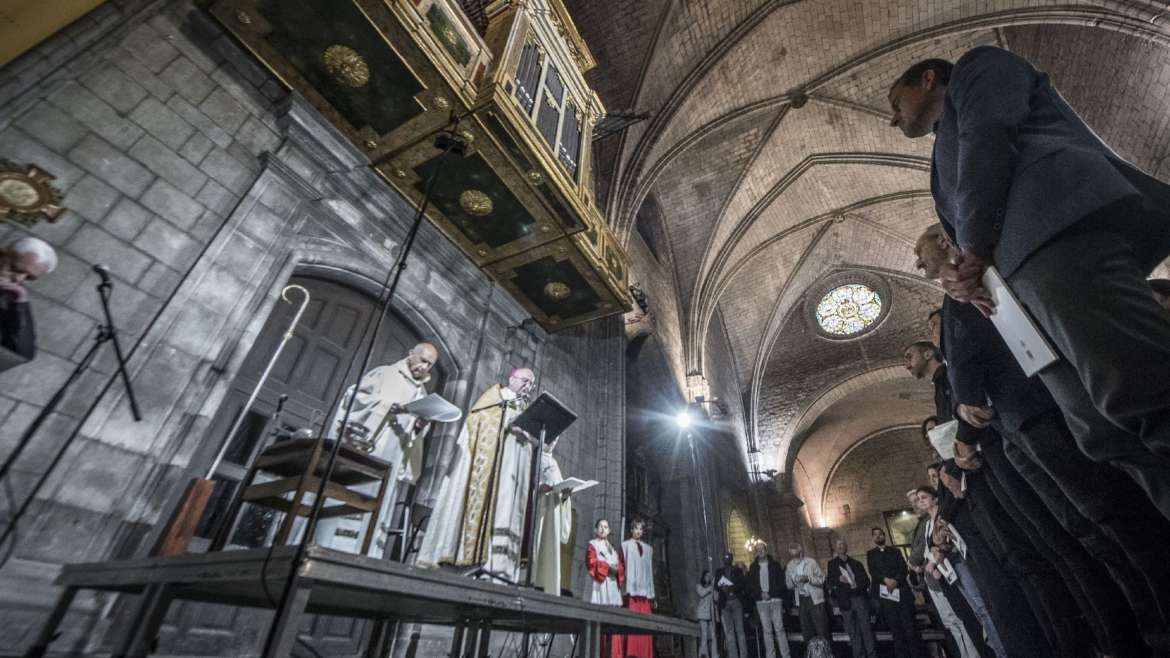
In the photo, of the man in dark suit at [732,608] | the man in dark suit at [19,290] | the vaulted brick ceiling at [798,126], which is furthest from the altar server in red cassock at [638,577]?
the man in dark suit at [19,290]

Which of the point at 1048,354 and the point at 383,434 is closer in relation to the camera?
the point at 1048,354

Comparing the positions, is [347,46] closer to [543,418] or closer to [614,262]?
[543,418]

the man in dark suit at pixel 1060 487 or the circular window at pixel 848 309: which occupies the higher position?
the circular window at pixel 848 309

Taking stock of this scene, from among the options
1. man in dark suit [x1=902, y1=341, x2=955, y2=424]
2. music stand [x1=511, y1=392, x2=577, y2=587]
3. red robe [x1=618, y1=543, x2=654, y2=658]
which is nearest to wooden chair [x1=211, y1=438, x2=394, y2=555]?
music stand [x1=511, y1=392, x2=577, y2=587]

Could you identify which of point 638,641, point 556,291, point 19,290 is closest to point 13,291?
point 19,290

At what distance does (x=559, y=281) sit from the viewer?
6398 mm

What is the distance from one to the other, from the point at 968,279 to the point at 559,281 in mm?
5037

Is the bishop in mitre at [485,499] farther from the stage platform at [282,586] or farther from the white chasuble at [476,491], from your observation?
the stage platform at [282,586]

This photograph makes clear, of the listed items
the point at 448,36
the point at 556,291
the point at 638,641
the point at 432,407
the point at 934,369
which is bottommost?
the point at 638,641

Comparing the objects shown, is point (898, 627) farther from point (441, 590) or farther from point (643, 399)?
point (441, 590)

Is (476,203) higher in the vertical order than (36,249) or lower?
higher

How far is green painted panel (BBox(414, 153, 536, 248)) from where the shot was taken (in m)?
5.04

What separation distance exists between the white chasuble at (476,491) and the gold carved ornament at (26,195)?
2.85 meters

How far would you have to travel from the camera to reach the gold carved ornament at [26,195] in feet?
8.98
